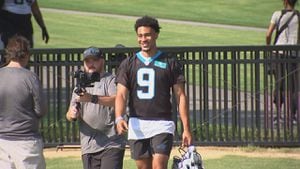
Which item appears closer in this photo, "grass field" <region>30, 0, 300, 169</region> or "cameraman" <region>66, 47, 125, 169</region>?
"cameraman" <region>66, 47, 125, 169</region>

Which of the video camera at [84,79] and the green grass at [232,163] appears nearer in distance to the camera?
the video camera at [84,79]

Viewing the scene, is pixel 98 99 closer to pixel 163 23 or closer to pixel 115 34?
pixel 115 34

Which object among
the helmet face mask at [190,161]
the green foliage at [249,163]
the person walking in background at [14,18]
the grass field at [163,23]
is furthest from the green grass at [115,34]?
the helmet face mask at [190,161]

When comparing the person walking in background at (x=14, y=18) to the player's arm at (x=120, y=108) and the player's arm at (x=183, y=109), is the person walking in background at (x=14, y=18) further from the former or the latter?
the player's arm at (x=183, y=109)

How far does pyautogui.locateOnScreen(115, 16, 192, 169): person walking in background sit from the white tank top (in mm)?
5505

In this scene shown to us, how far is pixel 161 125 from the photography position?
28.6 ft

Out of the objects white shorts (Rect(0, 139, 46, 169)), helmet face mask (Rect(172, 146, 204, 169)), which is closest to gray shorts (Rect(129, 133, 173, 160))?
helmet face mask (Rect(172, 146, 204, 169))

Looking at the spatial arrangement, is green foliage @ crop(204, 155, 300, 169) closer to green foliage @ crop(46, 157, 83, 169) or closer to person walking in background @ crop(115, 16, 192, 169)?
green foliage @ crop(46, 157, 83, 169)

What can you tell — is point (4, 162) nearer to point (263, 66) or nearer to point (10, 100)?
point (10, 100)

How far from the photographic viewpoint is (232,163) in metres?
12.7

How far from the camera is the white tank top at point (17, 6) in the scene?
1394 centimetres

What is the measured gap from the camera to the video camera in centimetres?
864

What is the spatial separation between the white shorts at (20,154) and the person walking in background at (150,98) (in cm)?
77

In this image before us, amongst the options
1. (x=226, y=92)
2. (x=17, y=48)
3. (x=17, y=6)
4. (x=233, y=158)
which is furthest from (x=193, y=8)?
(x=17, y=48)
